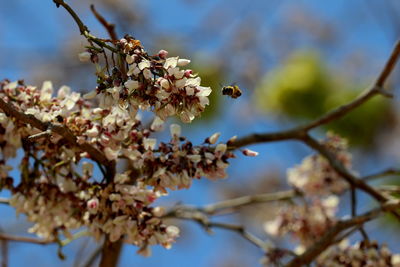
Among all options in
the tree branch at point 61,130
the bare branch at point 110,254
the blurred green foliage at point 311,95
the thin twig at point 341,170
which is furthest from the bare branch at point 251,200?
the blurred green foliage at point 311,95

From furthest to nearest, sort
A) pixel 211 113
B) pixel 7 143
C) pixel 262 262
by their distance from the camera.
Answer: pixel 211 113
pixel 262 262
pixel 7 143

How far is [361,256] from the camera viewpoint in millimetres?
1523

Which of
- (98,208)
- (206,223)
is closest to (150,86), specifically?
(98,208)

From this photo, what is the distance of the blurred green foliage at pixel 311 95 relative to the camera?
434 cm

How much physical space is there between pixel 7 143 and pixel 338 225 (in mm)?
827

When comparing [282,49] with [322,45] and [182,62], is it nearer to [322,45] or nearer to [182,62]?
[322,45]

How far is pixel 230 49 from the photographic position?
464 cm

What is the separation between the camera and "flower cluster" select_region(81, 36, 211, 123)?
90 cm

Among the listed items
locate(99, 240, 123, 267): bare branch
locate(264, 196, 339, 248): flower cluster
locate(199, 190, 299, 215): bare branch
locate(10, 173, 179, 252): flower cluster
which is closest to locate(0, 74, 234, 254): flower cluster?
locate(10, 173, 179, 252): flower cluster

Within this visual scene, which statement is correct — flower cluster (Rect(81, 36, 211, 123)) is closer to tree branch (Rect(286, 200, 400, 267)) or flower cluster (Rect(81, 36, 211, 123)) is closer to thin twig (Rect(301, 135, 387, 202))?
tree branch (Rect(286, 200, 400, 267))

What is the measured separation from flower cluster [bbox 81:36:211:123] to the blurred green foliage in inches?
136

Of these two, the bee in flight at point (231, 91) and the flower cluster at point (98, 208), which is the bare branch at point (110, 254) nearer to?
the flower cluster at point (98, 208)

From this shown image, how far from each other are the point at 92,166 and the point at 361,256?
2.47ft

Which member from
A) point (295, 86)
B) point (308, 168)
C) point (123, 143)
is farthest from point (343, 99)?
point (123, 143)
